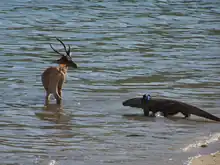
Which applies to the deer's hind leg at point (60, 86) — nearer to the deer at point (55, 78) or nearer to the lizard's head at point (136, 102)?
the deer at point (55, 78)

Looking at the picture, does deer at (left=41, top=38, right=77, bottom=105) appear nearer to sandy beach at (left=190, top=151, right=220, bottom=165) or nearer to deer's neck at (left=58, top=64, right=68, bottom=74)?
deer's neck at (left=58, top=64, right=68, bottom=74)

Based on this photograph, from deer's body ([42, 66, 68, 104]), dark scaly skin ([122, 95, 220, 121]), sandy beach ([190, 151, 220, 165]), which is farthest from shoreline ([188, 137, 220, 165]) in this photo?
deer's body ([42, 66, 68, 104])

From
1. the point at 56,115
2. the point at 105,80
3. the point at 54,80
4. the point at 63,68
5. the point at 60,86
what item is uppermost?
the point at 63,68

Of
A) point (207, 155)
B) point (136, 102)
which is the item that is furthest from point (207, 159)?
point (136, 102)

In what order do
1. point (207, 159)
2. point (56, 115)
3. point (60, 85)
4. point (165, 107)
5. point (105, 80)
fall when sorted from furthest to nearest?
point (105, 80)
point (60, 85)
point (56, 115)
point (165, 107)
point (207, 159)

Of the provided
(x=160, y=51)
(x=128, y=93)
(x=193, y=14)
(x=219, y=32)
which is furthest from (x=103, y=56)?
(x=193, y=14)

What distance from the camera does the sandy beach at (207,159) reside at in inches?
304

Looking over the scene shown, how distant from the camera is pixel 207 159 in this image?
7.91m

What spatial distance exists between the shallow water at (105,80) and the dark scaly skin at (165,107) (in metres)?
0.13

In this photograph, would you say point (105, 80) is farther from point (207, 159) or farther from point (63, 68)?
point (207, 159)

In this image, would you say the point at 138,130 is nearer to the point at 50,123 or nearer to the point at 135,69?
the point at 50,123

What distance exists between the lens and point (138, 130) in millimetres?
9969

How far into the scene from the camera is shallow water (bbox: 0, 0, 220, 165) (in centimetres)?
888

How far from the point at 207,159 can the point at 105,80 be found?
5963 millimetres
